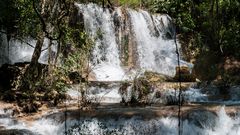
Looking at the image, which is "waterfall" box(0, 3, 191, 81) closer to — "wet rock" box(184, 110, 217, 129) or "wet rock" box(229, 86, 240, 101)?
"wet rock" box(229, 86, 240, 101)

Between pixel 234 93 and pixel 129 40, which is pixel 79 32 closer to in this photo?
pixel 234 93

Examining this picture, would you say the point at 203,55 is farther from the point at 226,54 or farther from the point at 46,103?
the point at 46,103

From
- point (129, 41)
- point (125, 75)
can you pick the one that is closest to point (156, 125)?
point (125, 75)

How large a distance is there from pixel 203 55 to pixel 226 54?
1153 mm

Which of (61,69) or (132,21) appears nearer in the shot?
(61,69)

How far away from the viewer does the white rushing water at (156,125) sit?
971 centimetres

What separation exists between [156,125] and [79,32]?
538 centimetres

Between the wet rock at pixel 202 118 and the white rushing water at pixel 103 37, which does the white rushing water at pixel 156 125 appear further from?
the white rushing water at pixel 103 37

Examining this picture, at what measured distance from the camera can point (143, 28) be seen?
21.2 meters

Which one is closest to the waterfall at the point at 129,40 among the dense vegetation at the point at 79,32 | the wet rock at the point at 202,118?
the dense vegetation at the point at 79,32

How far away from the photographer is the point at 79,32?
1430 cm

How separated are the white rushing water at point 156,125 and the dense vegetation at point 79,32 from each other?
172cm

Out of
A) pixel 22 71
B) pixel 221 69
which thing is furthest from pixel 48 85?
pixel 221 69

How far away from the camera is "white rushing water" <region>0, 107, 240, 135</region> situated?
31.9 feet
